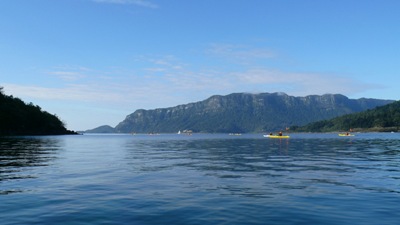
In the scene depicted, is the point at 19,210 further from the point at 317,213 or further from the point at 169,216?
the point at 317,213

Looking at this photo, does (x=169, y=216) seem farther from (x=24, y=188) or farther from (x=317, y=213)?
(x=24, y=188)

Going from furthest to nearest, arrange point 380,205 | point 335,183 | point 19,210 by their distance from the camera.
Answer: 1. point 335,183
2. point 380,205
3. point 19,210

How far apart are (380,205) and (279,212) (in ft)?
21.6

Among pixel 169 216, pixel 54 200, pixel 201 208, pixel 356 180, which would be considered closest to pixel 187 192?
pixel 201 208

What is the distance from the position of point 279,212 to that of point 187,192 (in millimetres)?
7382

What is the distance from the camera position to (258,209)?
17.3m

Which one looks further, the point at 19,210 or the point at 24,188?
the point at 24,188

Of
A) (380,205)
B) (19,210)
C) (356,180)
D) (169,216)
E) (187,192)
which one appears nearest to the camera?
(169,216)

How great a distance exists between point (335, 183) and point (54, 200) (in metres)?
21.0

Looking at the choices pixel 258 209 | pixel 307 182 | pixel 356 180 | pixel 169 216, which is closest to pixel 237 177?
pixel 307 182

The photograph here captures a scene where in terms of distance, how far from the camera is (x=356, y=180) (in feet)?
92.5

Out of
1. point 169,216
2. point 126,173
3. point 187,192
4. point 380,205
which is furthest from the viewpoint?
point 126,173

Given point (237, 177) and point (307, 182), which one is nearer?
point (307, 182)

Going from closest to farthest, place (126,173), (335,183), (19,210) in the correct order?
(19,210) → (335,183) → (126,173)
